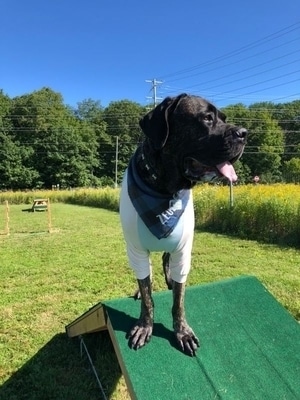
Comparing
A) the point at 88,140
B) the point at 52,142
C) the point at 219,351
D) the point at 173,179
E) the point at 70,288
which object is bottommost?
the point at 70,288

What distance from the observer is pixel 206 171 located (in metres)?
2.39

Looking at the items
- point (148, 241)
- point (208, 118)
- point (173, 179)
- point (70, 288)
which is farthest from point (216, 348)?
point (70, 288)

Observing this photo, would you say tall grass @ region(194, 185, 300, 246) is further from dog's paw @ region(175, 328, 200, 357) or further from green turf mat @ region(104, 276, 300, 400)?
dog's paw @ region(175, 328, 200, 357)

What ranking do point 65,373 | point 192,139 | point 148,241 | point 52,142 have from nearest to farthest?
point 192,139, point 148,241, point 65,373, point 52,142

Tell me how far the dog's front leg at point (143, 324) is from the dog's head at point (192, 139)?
954 millimetres

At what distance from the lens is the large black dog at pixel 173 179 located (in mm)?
2307

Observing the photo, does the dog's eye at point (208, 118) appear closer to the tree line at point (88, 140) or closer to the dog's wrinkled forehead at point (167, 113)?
the dog's wrinkled forehead at point (167, 113)

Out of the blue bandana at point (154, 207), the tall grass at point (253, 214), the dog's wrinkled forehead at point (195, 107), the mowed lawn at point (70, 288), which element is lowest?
the mowed lawn at point (70, 288)

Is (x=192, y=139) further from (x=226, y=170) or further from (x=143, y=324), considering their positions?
(x=143, y=324)

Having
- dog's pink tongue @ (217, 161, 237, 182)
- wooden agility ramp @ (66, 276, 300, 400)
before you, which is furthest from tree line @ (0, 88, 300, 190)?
dog's pink tongue @ (217, 161, 237, 182)

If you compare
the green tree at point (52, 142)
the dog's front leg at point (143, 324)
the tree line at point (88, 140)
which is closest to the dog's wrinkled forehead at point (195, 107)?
the dog's front leg at point (143, 324)

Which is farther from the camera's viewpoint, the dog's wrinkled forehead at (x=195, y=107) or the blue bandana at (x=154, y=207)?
the blue bandana at (x=154, y=207)

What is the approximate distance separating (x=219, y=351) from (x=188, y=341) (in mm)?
270

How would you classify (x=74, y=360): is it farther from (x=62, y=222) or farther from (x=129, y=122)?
(x=129, y=122)
